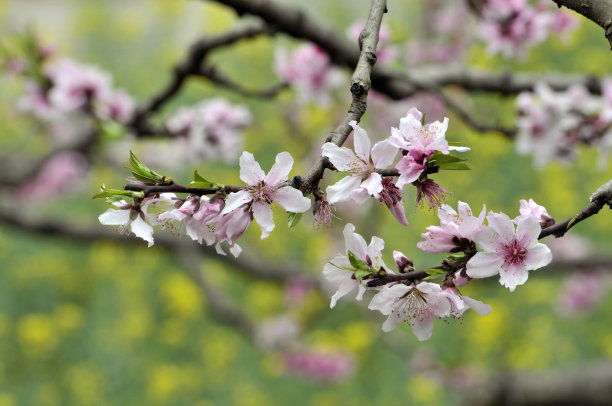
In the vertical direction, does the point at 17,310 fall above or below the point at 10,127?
below

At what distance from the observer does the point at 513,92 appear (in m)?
1.90

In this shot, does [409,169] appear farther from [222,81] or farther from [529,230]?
[222,81]

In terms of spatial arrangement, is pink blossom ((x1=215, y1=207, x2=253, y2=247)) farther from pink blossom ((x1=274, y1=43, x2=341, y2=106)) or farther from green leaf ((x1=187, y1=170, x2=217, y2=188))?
pink blossom ((x1=274, y1=43, x2=341, y2=106))

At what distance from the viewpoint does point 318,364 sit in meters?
3.41

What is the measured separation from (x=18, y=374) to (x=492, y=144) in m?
3.52

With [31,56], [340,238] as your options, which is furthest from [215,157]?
[340,238]

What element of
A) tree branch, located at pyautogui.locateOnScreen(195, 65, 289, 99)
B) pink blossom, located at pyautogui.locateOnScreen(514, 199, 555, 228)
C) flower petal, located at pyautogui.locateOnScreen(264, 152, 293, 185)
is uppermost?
pink blossom, located at pyautogui.locateOnScreen(514, 199, 555, 228)

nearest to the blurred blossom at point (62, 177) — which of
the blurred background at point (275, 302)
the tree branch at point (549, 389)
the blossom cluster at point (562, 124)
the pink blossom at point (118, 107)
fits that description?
the blurred background at point (275, 302)

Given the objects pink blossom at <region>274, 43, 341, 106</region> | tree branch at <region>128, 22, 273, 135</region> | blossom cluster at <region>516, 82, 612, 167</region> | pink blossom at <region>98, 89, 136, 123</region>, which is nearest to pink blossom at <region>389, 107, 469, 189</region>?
tree branch at <region>128, 22, 273, 135</region>

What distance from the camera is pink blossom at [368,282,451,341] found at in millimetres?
659

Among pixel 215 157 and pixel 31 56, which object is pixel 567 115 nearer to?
pixel 215 157

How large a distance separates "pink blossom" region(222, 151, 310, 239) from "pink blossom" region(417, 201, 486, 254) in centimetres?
16

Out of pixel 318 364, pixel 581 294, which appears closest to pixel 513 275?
pixel 318 364

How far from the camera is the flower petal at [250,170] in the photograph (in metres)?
0.67
